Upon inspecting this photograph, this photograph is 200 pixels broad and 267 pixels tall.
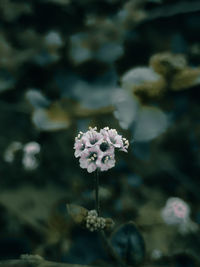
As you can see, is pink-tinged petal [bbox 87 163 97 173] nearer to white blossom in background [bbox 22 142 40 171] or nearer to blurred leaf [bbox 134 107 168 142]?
blurred leaf [bbox 134 107 168 142]

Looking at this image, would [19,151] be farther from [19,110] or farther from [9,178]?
[19,110]

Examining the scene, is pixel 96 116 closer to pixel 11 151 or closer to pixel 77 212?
pixel 11 151

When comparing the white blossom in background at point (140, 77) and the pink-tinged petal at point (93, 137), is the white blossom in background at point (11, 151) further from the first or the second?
the pink-tinged petal at point (93, 137)

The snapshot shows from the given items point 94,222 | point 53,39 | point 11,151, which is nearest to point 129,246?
point 94,222

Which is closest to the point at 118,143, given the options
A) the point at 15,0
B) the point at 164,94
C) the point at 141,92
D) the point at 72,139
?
the point at 141,92

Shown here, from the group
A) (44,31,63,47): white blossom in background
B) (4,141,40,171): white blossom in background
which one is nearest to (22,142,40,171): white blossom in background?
(4,141,40,171): white blossom in background

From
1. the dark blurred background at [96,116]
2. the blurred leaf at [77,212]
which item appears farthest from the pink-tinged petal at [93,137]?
the dark blurred background at [96,116]
